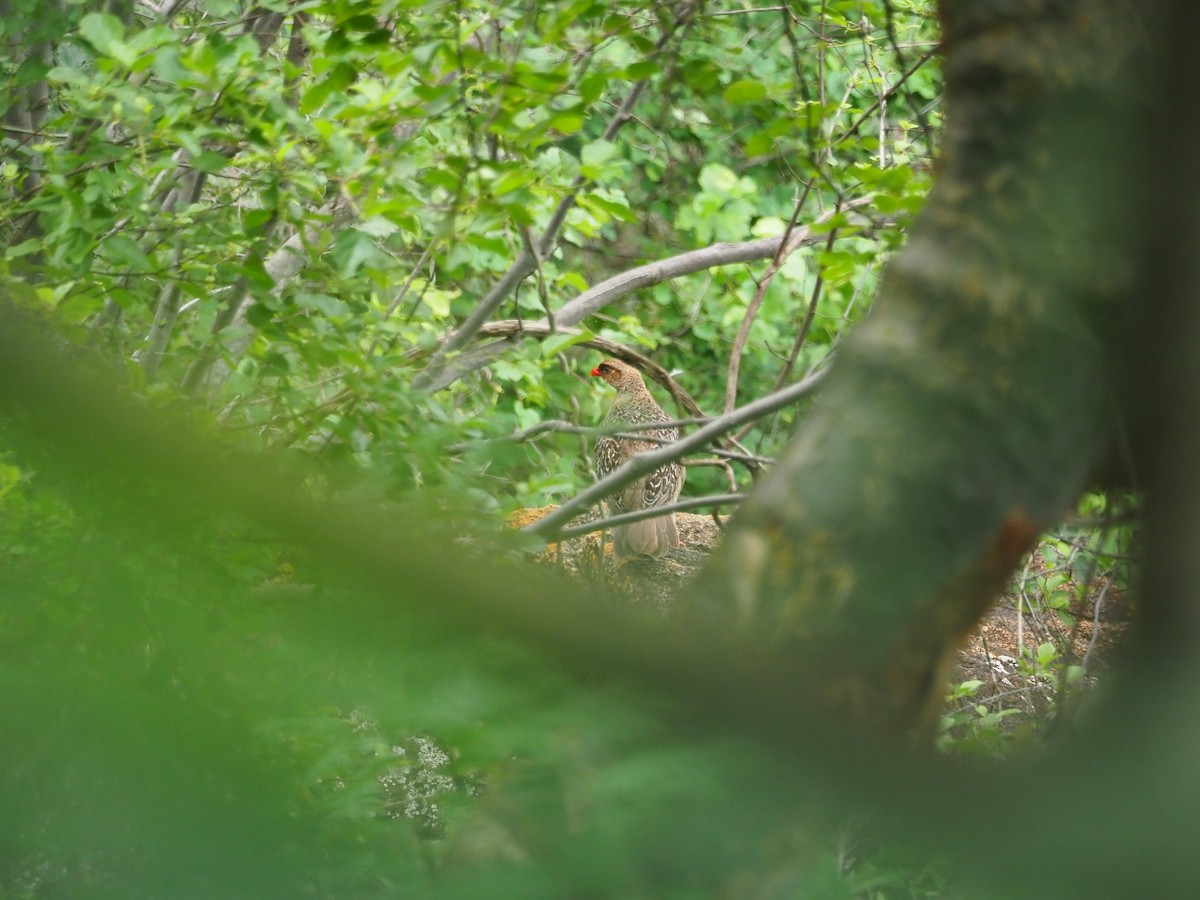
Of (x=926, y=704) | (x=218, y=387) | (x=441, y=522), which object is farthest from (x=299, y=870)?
(x=218, y=387)

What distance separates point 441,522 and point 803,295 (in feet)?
10.2

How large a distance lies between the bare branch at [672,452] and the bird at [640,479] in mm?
1613

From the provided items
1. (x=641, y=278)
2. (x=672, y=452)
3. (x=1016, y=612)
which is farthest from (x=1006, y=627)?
(x=672, y=452)

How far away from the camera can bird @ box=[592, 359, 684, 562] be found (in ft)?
12.7

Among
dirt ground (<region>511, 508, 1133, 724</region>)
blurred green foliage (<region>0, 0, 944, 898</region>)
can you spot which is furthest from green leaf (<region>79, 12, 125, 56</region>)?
dirt ground (<region>511, 508, 1133, 724</region>)

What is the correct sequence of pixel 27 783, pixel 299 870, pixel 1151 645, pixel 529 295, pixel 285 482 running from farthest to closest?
pixel 529 295 → pixel 27 783 → pixel 1151 645 → pixel 299 870 → pixel 285 482

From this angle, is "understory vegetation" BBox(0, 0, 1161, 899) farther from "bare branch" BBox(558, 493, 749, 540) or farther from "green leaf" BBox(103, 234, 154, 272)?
"bare branch" BBox(558, 493, 749, 540)

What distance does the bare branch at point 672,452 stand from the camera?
5.34 feet

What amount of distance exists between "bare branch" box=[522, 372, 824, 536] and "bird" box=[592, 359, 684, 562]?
1.61 metres

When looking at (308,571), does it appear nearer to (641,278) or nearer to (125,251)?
(125,251)

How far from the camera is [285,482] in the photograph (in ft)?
2.16

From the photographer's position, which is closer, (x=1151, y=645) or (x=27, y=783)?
(x=1151, y=645)

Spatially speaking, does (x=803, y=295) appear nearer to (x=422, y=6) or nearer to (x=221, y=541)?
(x=422, y=6)

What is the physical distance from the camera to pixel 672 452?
5.34 feet
